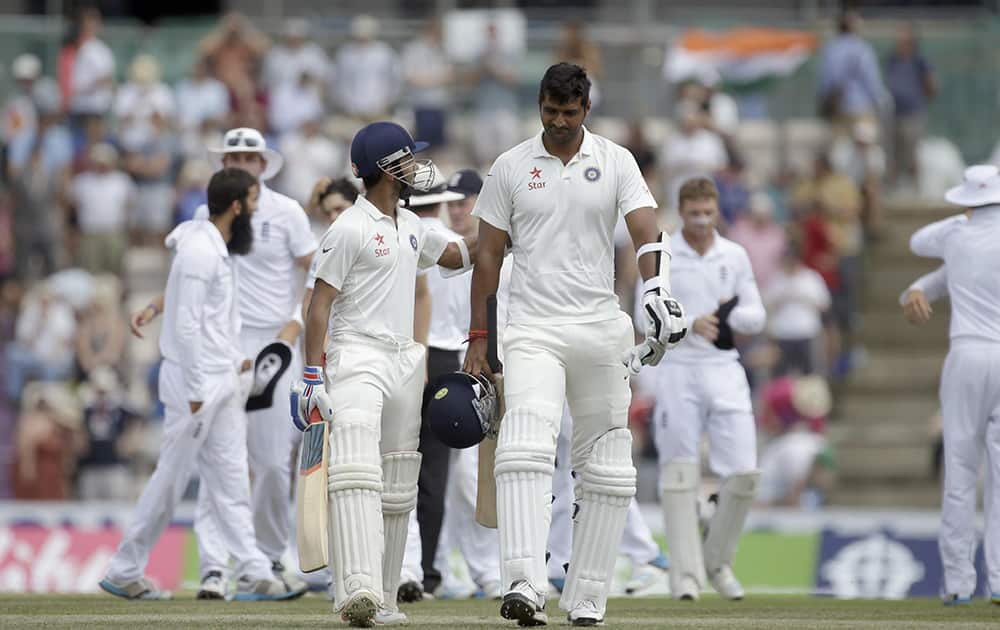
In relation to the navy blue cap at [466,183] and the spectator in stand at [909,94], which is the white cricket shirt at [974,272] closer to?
the navy blue cap at [466,183]

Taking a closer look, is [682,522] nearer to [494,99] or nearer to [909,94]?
[494,99]

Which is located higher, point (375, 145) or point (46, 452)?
point (375, 145)

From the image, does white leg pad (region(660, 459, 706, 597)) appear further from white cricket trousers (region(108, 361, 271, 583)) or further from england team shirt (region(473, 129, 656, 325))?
england team shirt (region(473, 129, 656, 325))

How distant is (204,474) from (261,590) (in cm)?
80

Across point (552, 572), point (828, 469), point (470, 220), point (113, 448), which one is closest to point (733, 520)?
point (552, 572)

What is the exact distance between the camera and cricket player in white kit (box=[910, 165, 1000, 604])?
41.8 feet

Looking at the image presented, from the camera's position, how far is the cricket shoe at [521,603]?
9.28 meters

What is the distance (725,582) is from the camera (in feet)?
44.7

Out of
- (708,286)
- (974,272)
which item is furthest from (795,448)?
(974,272)

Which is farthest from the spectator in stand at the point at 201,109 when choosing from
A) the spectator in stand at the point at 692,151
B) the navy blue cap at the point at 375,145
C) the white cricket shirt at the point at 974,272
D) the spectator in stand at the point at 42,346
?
the navy blue cap at the point at 375,145

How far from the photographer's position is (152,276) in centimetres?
2273

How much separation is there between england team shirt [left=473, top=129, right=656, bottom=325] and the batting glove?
997 millimetres

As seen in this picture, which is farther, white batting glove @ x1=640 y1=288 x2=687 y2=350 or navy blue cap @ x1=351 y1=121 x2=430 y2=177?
navy blue cap @ x1=351 y1=121 x2=430 y2=177

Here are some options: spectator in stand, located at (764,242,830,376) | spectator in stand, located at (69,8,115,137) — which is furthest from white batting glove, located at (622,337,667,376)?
spectator in stand, located at (69,8,115,137)
